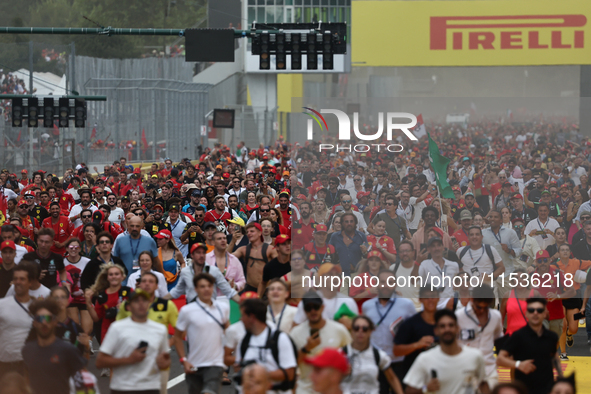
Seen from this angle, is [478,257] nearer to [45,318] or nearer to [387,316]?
[387,316]

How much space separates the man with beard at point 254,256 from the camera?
11.0 metres

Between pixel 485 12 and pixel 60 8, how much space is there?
150 feet

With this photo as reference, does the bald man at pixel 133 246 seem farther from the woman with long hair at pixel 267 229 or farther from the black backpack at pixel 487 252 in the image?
the black backpack at pixel 487 252

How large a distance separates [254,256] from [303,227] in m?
2.68

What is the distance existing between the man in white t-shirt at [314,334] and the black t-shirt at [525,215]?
25.6 ft

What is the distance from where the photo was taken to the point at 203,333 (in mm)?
7820

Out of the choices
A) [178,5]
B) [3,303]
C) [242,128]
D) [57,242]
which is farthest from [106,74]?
[178,5]

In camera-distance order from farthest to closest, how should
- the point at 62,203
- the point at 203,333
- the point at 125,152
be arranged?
the point at 125,152 < the point at 62,203 < the point at 203,333

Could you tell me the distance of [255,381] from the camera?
19.9 feet

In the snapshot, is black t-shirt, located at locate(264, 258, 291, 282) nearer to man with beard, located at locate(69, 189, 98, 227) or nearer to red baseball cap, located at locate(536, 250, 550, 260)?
red baseball cap, located at locate(536, 250, 550, 260)

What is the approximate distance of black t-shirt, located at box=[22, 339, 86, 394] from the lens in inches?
282

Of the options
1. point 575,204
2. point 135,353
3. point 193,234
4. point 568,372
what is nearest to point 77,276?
point 193,234

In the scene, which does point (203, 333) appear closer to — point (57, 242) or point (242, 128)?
point (57, 242)

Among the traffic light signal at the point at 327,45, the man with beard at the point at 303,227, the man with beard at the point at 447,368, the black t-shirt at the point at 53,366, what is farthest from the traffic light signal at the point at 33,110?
the man with beard at the point at 447,368
